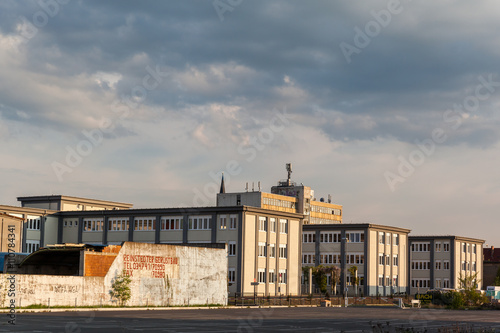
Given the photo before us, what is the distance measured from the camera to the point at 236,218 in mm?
89000

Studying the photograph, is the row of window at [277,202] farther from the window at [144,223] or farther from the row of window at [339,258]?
the window at [144,223]

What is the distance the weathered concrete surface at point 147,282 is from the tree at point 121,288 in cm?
44

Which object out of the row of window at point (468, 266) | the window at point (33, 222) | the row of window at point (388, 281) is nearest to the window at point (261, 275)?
the row of window at point (388, 281)

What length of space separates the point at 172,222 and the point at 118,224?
29.2 feet

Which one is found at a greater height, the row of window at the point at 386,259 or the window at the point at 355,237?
the window at the point at 355,237

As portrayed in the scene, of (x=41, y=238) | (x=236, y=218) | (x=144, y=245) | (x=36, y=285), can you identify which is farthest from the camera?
(x=41, y=238)

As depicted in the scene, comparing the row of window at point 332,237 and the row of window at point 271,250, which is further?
the row of window at point 332,237

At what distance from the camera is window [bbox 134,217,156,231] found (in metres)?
95.7

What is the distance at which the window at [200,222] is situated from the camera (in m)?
91.2

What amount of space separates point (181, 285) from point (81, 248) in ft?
36.7

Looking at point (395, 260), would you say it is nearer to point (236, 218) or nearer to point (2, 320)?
point (236, 218)

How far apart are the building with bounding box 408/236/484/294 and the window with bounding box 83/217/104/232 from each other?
6568cm

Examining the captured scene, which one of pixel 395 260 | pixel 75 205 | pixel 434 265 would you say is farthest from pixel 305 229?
pixel 75 205

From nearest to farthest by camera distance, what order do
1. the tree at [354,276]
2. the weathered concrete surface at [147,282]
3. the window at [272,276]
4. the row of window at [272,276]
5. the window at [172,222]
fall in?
1. the weathered concrete surface at [147,282]
2. the row of window at [272,276]
3. the window at [272,276]
4. the window at [172,222]
5. the tree at [354,276]
